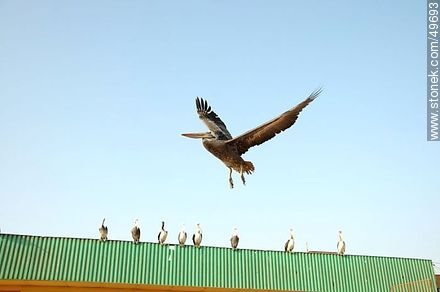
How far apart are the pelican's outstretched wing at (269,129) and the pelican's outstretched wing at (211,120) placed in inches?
16.4

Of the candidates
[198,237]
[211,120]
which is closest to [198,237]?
[198,237]

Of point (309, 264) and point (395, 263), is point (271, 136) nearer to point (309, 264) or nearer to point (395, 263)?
point (309, 264)

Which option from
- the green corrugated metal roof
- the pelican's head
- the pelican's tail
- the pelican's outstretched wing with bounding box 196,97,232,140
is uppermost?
the pelican's outstretched wing with bounding box 196,97,232,140

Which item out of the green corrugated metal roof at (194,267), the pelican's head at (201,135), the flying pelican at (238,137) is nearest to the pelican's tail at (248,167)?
the flying pelican at (238,137)

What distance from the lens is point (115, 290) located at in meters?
15.4

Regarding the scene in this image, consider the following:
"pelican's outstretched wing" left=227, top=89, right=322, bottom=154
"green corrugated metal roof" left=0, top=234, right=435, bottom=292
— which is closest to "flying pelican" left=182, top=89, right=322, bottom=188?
"pelican's outstretched wing" left=227, top=89, right=322, bottom=154

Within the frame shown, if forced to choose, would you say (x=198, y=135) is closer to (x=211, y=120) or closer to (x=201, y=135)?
(x=201, y=135)

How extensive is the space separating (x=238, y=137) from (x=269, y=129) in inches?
45.5

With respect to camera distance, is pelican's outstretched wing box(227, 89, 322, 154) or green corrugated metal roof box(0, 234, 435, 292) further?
green corrugated metal roof box(0, 234, 435, 292)

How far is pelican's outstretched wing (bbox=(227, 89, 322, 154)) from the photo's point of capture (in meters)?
10.0

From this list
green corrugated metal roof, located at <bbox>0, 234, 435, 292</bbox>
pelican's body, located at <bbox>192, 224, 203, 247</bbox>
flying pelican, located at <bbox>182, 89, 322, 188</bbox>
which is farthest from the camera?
pelican's body, located at <bbox>192, 224, 203, 247</bbox>

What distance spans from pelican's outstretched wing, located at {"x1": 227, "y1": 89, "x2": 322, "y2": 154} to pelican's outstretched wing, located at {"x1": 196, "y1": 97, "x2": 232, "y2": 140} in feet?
1.37

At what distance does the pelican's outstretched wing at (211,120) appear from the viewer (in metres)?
10.3

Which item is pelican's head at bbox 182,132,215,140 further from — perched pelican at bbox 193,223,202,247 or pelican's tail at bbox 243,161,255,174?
perched pelican at bbox 193,223,202,247
